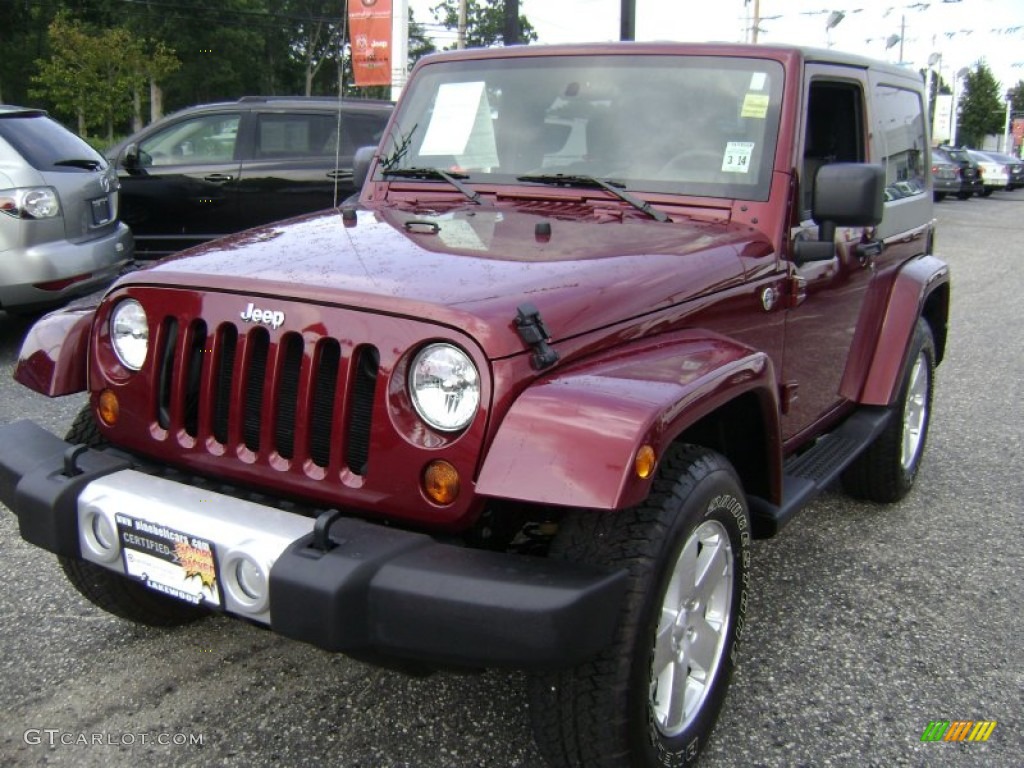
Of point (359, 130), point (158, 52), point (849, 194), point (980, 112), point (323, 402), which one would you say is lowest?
point (323, 402)

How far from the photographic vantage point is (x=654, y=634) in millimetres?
2240

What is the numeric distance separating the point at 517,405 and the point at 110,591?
160 cm

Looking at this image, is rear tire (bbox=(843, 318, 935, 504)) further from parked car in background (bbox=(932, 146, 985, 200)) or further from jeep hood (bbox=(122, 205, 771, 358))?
parked car in background (bbox=(932, 146, 985, 200))

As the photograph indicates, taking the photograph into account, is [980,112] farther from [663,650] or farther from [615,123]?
[663,650]

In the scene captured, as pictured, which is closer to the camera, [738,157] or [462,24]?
[738,157]

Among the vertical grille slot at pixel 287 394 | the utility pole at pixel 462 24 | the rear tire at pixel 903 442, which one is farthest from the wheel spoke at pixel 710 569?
the utility pole at pixel 462 24

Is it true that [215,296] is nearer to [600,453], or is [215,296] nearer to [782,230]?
[600,453]

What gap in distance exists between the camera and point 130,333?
266 centimetres

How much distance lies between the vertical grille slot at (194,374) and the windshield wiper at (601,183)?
4.53ft

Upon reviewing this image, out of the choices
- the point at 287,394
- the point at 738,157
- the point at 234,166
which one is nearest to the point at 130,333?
the point at 287,394

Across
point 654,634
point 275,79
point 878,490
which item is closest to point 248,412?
point 654,634

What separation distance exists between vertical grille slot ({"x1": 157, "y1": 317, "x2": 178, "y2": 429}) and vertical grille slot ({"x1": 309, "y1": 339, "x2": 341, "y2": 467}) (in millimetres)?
470

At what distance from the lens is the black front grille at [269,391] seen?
7.48ft

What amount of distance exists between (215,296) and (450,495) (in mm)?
806
